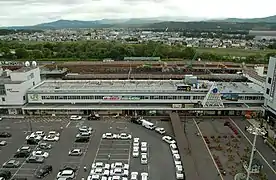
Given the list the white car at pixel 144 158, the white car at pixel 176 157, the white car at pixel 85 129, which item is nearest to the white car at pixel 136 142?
the white car at pixel 144 158

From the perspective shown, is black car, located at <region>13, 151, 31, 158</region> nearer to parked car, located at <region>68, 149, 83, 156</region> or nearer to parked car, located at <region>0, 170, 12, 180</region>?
parked car, located at <region>0, 170, 12, 180</region>

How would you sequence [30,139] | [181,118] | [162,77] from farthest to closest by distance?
[162,77] → [181,118] → [30,139]

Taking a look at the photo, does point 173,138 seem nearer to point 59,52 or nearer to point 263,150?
point 263,150

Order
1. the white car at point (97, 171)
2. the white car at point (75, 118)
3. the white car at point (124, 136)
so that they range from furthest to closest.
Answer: the white car at point (75, 118), the white car at point (124, 136), the white car at point (97, 171)

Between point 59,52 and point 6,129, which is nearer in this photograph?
Answer: point 6,129

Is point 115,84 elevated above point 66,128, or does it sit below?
above

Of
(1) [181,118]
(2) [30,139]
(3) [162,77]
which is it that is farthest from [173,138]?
(3) [162,77]

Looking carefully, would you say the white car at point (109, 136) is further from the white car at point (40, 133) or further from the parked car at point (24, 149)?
the parked car at point (24, 149)
